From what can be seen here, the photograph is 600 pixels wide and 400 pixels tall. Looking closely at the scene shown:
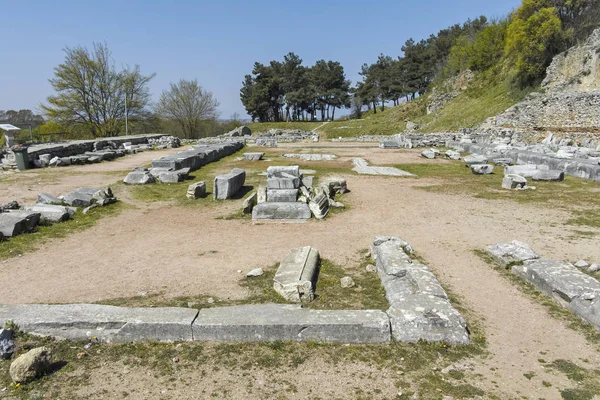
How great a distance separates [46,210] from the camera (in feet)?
31.9

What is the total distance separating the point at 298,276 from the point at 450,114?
38290 millimetres

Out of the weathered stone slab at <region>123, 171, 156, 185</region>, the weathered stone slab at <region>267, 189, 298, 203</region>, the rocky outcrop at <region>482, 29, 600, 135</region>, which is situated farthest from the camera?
the rocky outcrop at <region>482, 29, 600, 135</region>

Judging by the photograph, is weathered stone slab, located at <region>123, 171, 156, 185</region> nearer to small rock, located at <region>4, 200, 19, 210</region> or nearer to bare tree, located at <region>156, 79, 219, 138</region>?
small rock, located at <region>4, 200, 19, 210</region>

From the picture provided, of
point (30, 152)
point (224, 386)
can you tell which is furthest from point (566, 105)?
point (30, 152)

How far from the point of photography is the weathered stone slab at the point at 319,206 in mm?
9891

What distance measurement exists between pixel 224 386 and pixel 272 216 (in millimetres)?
6256

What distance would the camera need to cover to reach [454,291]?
5.74m

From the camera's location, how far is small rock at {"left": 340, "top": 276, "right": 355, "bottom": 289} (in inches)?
233

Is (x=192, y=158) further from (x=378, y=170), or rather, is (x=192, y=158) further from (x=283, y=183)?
(x=378, y=170)

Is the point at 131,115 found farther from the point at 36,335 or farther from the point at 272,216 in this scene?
the point at 36,335

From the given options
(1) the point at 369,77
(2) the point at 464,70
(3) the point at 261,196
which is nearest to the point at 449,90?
(2) the point at 464,70

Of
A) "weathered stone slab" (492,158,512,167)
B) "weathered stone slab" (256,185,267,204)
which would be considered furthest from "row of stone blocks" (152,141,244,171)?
"weathered stone slab" (492,158,512,167)

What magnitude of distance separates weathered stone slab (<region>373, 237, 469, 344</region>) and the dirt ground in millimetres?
470

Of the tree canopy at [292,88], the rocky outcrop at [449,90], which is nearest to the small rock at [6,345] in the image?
the rocky outcrop at [449,90]
